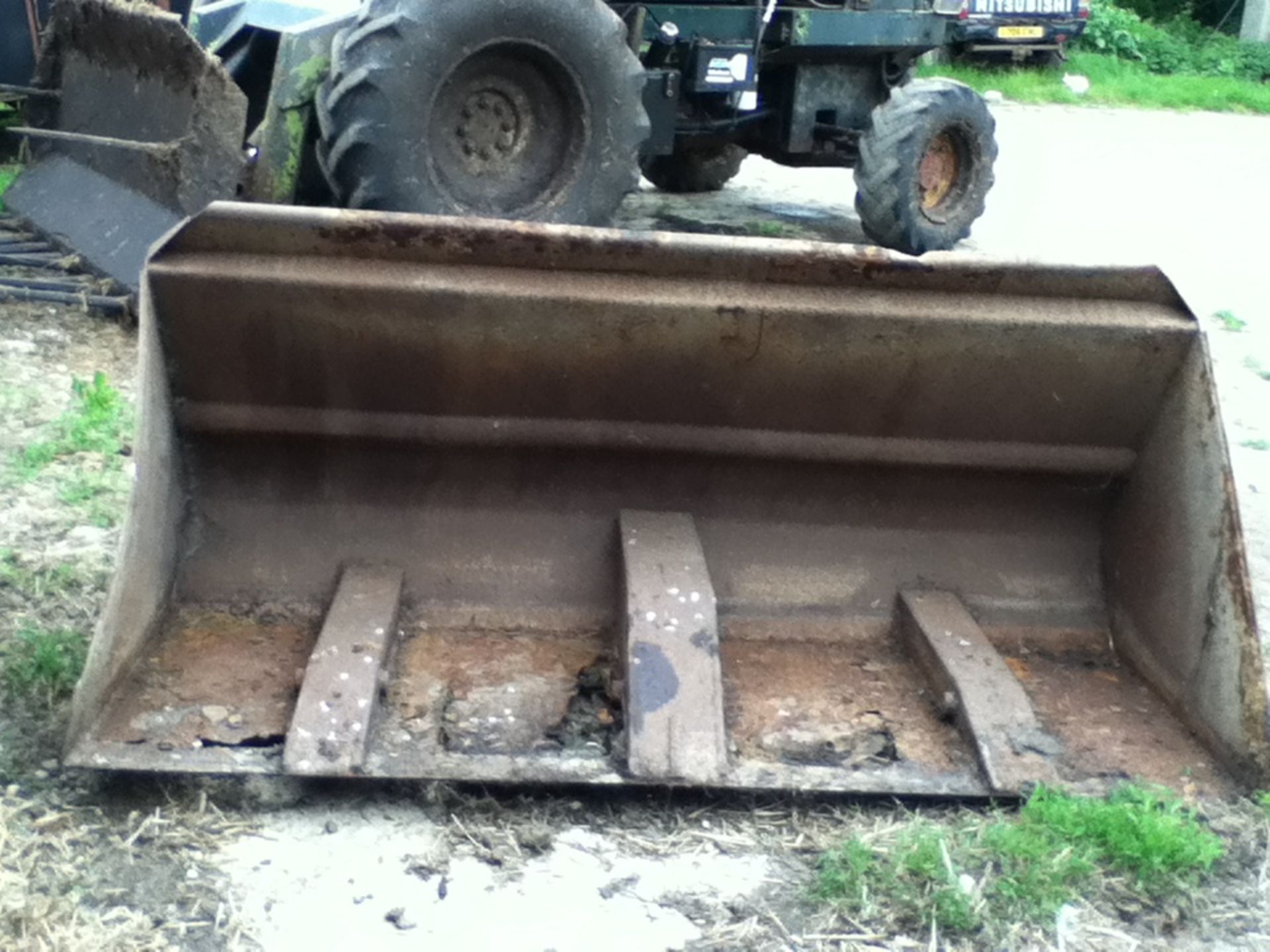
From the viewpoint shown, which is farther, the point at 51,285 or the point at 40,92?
the point at 40,92

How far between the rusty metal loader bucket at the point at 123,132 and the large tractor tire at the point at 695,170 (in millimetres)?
3613

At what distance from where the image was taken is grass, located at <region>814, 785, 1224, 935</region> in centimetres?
222

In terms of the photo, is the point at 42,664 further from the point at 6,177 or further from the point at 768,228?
the point at 768,228

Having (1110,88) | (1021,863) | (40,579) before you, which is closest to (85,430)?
(40,579)

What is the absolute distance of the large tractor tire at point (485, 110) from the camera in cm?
450

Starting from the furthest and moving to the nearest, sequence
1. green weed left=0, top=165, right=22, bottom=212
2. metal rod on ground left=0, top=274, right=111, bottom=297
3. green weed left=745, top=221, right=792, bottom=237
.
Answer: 1. green weed left=745, top=221, right=792, bottom=237
2. green weed left=0, top=165, right=22, bottom=212
3. metal rod on ground left=0, top=274, right=111, bottom=297

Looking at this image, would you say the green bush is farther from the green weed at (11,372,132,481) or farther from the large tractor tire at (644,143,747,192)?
the green weed at (11,372,132,481)

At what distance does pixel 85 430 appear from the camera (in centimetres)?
412

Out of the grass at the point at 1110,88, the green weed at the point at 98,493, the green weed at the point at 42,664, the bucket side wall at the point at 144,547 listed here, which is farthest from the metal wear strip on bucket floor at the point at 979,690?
the grass at the point at 1110,88

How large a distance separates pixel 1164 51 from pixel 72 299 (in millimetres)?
20459

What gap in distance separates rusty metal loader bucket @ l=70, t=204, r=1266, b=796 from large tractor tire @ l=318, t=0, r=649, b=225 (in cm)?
189

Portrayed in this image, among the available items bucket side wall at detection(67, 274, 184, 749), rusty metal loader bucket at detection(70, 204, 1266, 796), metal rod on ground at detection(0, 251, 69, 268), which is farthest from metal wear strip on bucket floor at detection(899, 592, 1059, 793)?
metal rod on ground at detection(0, 251, 69, 268)

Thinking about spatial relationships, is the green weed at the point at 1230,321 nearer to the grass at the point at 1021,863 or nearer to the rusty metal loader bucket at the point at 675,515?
the rusty metal loader bucket at the point at 675,515

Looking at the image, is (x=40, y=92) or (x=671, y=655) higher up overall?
(x=40, y=92)
